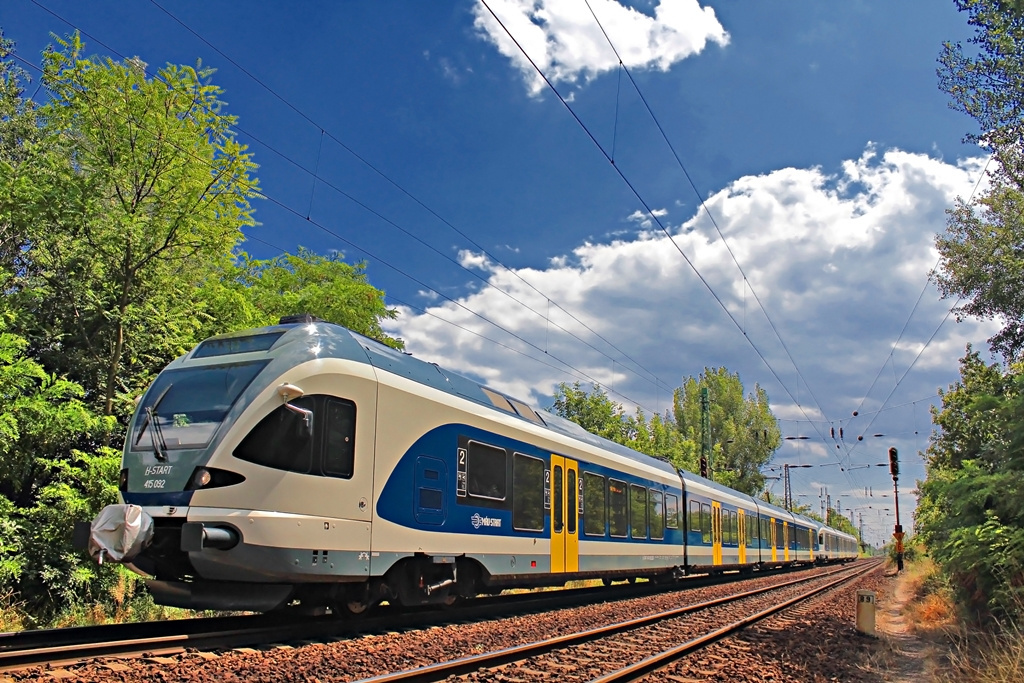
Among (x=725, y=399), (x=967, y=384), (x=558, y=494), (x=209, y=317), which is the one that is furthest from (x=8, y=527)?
(x=725, y=399)

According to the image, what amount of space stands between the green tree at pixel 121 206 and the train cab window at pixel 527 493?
6797 millimetres

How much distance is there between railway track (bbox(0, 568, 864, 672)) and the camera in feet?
22.0

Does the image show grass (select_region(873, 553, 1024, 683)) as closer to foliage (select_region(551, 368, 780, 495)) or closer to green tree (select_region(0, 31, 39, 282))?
green tree (select_region(0, 31, 39, 282))

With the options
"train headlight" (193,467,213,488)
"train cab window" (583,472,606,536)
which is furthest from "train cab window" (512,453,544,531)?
"train headlight" (193,467,213,488)

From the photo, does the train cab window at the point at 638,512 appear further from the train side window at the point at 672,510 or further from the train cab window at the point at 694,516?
the train cab window at the point at 694,516

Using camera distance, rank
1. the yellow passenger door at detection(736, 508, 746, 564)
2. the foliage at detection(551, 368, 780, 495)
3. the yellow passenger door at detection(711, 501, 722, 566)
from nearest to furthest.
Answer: the yellow passenger door at detection(711, 501, 722, 566) → the yellow passenger door at detection(736, 508, 746, 564) → the foliage at detection(551, 368, 780, 495)

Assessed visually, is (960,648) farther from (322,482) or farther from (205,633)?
(205,633)

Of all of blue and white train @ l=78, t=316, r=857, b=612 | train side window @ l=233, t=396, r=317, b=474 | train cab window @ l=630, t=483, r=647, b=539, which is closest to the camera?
blue and white train @ l=78, t=316, r=857, b=612

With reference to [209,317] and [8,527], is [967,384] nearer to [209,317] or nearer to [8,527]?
[209,317]

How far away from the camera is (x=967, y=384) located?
29.2 m

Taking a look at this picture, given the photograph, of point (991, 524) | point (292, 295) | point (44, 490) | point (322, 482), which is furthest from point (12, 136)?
point (991, 524)

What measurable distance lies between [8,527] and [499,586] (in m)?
7.40

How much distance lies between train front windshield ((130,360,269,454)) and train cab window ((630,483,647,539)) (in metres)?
11.1

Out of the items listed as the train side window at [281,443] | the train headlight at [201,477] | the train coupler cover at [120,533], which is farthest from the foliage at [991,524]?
the train coupler cover at [120,533]
